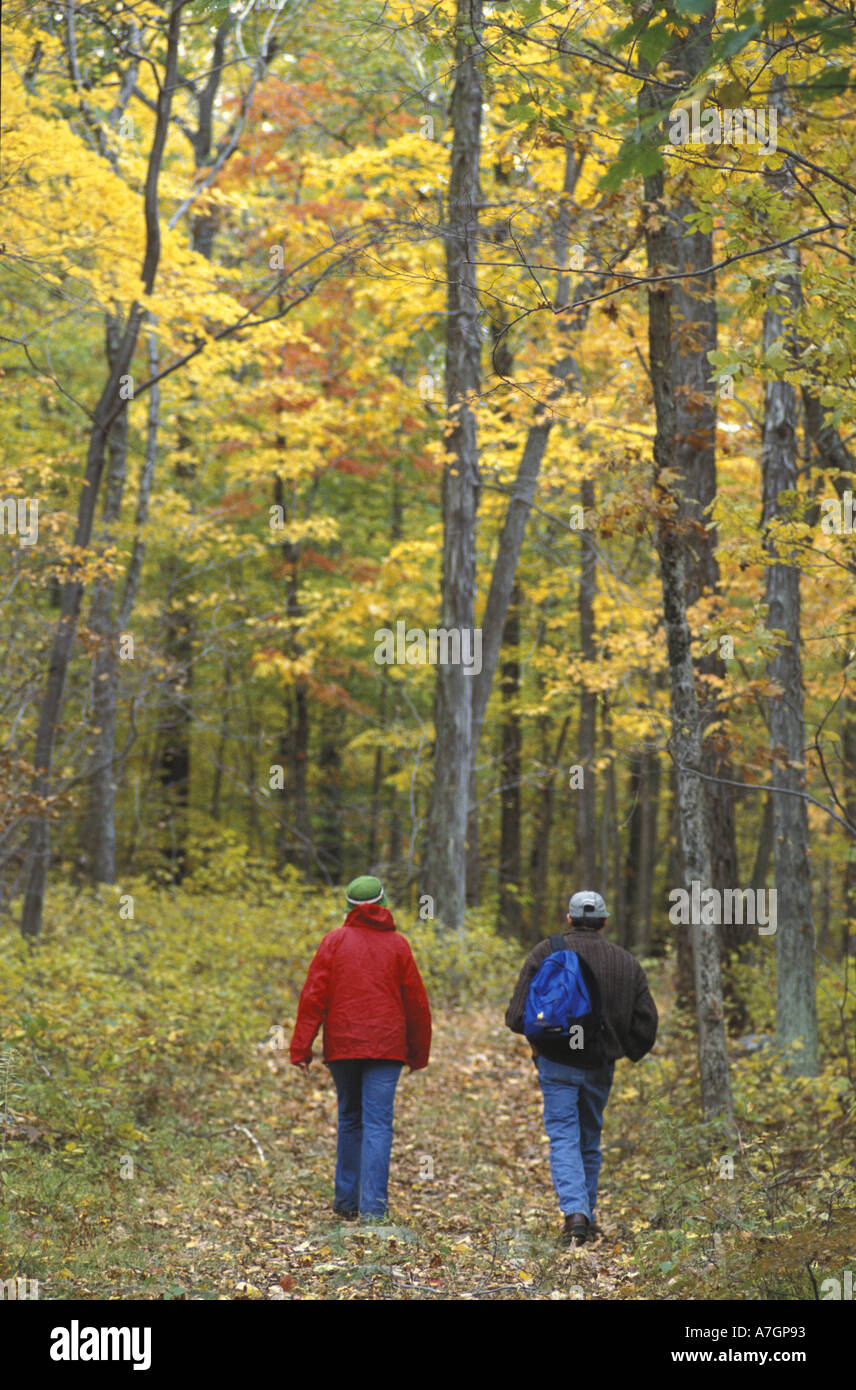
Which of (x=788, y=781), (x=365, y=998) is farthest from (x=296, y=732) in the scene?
(x=365, y=998)

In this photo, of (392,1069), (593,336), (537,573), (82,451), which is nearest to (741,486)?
(593,336)

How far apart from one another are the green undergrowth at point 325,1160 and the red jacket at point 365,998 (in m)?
0.97

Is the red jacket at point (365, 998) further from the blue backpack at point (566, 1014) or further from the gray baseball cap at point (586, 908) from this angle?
the gray baseball cap at point (586, 908)

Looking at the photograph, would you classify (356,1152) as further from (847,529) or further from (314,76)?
(314,76)

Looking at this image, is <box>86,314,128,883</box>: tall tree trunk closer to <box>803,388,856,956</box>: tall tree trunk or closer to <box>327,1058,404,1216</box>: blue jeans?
<box>803,388,856,956</box>: tall tree trunk

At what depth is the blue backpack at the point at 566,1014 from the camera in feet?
21.3

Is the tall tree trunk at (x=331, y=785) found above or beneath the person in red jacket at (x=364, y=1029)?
above

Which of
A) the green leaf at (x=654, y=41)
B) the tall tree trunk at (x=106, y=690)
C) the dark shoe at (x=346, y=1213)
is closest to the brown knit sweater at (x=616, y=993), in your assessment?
the dark shoe at (x=346, y=1213)

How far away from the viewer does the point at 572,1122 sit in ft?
21.7

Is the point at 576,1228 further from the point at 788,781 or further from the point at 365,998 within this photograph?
the point at 788,781

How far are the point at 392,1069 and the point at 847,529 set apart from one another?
4.22 metres

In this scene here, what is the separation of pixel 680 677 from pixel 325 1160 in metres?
4.15

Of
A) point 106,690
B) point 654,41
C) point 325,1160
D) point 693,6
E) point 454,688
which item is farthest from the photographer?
point 106,690
